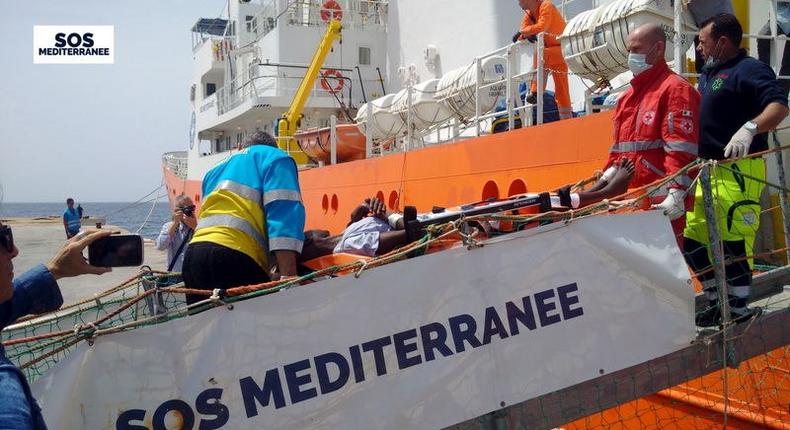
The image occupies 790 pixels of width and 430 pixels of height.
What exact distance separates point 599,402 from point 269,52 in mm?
15736

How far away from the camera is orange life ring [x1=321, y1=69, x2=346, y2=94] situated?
1612 cm

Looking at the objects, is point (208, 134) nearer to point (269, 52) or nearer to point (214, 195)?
point (269, 52)

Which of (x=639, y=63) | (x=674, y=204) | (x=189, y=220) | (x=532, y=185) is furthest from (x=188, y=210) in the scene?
(x=674, y=204)

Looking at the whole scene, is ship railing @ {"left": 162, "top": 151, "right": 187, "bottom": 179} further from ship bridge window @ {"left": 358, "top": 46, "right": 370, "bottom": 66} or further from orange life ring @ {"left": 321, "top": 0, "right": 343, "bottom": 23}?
ship bridge window @ {"left": 358, "top": 46, "right": 370, "bottom": 66}

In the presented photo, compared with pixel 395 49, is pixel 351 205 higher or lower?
lower

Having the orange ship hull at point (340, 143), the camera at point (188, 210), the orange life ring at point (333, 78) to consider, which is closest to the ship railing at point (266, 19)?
the orange life ring at point (333, 78)

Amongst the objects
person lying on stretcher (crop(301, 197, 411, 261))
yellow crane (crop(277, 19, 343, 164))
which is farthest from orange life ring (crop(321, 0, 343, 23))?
person lying on stretcher (crop(301, 197, 411, 261))

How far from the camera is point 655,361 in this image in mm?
2822

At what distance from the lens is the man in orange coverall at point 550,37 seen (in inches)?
263

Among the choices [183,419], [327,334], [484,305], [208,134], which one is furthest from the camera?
[208,134]

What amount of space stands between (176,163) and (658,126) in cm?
2755

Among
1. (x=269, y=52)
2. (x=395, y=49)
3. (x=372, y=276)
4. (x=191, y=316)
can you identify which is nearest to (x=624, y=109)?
(x=372, y=276)

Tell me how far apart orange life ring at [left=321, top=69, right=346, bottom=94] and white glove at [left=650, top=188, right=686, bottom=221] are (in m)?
13.7

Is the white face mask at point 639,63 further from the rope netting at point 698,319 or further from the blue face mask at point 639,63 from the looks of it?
the rope netting at point 698,319
